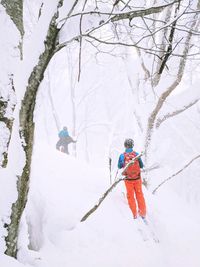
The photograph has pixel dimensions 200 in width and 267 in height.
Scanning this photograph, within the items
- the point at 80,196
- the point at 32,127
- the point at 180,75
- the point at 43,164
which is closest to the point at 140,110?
the point at 180,75

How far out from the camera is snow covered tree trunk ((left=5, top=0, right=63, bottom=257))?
265cm

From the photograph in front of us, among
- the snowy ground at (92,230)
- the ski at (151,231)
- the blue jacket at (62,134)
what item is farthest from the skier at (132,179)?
the blue jacket at (62,134)

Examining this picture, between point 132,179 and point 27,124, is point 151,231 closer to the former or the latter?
point 132,179

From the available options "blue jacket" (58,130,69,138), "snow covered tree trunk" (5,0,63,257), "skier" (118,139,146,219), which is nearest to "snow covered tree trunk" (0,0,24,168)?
"snow covered tree trunk" (5,0,63,257)

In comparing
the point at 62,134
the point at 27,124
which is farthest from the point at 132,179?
the point at 62,134

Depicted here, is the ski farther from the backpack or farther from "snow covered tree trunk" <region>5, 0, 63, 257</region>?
"snow covered tree trunk" <region>5, 0, 63, 257</region>

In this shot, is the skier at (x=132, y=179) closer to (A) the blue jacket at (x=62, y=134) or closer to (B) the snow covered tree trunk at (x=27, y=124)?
(B) the snow covered tree trunk at (x=27, y=124)

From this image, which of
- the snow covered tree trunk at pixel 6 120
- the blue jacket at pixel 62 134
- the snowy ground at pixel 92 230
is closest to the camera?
the snow covered tree trunk at pixel 6 120

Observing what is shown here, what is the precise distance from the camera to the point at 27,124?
2816 mm

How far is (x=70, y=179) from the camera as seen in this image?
6.57 m

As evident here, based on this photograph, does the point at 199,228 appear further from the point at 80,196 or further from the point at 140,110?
the point at 140,110

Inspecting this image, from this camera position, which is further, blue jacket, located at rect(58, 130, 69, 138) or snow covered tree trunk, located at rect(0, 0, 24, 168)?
blue jacket, located at rect(58, 130, 69, 138)

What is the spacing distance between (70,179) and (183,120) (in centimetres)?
1710

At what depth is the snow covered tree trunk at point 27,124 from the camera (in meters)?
2.65
